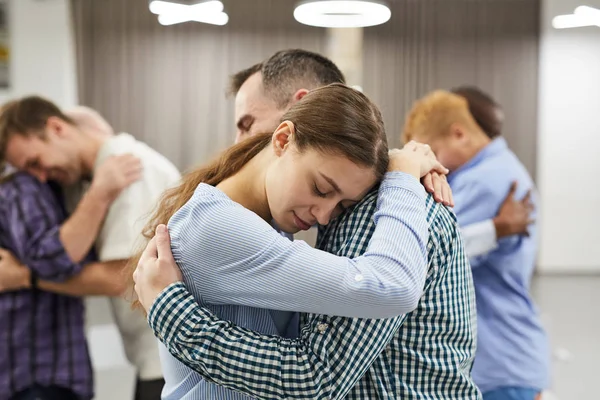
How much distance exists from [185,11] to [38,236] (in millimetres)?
1245

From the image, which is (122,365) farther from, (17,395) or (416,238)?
(416,238)

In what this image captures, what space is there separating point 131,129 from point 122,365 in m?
1.18

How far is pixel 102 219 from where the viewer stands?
1639 mm

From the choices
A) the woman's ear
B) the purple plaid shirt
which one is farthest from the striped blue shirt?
the purple plaid shirt

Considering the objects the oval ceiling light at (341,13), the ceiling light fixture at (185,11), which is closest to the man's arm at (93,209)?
the oval ceiling light at (341,13)

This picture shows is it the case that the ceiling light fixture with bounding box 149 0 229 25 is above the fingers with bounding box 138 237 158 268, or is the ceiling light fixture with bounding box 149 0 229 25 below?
above

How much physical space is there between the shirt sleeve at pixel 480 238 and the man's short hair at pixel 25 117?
3.40 feet

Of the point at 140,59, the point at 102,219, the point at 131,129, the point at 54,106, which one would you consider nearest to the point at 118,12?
the point at 140,59

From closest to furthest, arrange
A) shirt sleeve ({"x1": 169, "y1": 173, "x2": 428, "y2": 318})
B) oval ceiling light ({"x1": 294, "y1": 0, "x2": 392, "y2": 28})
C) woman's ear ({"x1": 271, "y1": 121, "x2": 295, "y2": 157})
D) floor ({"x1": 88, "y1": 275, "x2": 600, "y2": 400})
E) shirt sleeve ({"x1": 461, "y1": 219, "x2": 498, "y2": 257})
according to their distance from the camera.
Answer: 1. shirt sleeve ({"x1": 169, "y1": 173, "x2": 428, "y2": 318})
2. woman's ear ({"x1": 271, "y1": 121, "x2": 295, "y2": 157})
3. shirt sleeve ({"x1": 461, "y1": 219, "x2": 498, "y2": 257})
4. oval ceiling light ({"x1": 294, "y1": 0, "x2": 392, "y2": 28})
5. floor ({"x1": 88, "y1": 275, "x2": 600, "y2": 400})

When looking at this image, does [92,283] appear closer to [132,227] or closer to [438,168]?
[132,227]

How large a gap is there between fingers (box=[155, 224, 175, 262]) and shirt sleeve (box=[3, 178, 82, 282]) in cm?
84

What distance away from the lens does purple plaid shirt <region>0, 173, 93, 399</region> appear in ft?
5.25

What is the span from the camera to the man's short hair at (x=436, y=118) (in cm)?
182

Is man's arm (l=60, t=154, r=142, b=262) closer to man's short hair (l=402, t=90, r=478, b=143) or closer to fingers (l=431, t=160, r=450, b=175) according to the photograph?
man's short hair (l=402, t=90, r=478, b=143)
